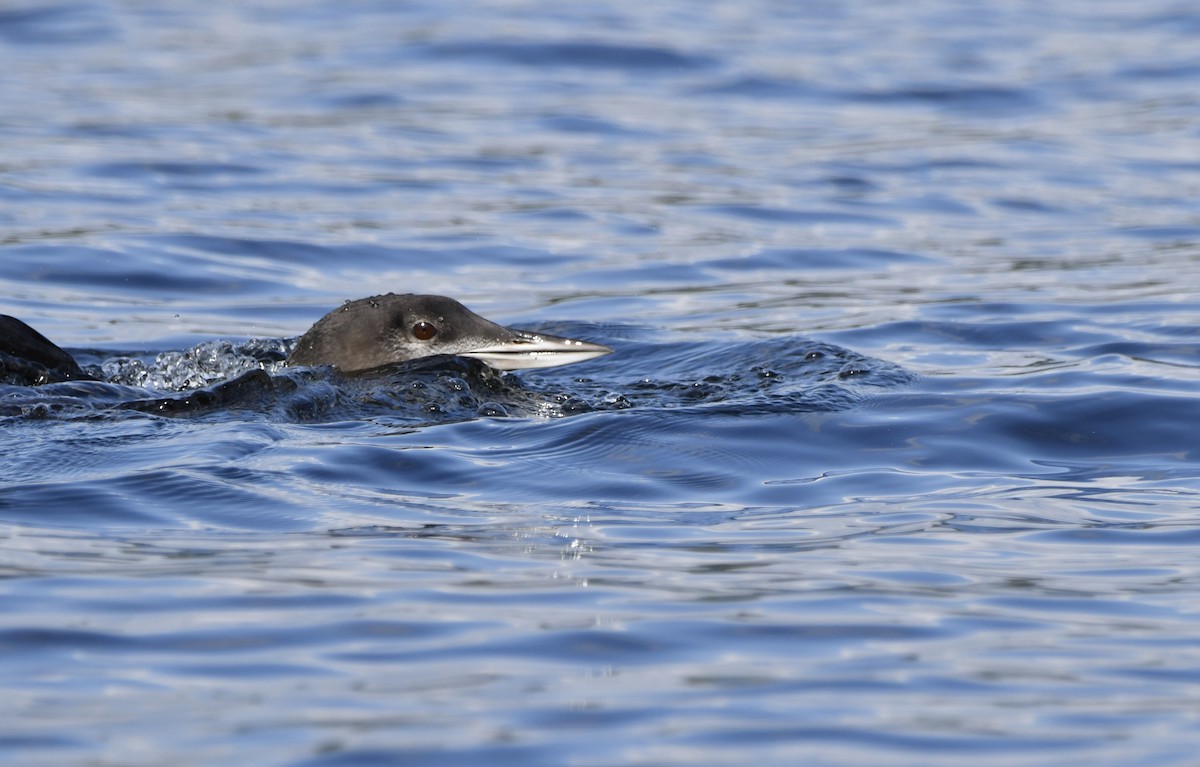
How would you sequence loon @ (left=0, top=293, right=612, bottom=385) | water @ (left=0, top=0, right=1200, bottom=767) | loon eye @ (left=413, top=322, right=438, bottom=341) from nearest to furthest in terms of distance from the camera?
water @ (left=0, top=0, right=1200, bottom=767) < loon @ (left=0, top=293, right=612, bottom=385) < loon eye @ (left=413, top=322, right=438, bottom=341)

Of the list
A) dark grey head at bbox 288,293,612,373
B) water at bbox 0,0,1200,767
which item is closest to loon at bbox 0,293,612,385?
dark grey head at bbox 288,293,612,373

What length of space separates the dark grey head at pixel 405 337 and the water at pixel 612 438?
192 millimetres

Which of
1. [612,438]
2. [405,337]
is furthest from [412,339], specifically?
[612,438]

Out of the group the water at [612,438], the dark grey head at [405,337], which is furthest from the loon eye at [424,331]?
the water at [612,438]

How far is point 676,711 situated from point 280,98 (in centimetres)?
1485

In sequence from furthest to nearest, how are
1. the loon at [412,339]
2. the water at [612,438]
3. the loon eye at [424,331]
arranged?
1. the loon eye at [424,331]
2. the loon at [412,339]
3. the water at [612,438]

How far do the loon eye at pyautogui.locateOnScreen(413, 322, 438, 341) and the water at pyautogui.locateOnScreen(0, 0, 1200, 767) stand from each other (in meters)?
0.31

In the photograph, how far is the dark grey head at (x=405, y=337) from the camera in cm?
A: 880

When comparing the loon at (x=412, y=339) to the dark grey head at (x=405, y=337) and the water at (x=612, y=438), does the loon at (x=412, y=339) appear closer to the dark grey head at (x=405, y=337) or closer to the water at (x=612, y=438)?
the dark grey head at (x=405, y=337)

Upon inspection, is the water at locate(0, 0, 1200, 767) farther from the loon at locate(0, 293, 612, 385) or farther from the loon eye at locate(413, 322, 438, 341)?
the loon eye at locate(413, 322, 438, 341)

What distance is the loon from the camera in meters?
8.75

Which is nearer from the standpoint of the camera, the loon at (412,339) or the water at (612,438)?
the water at (612,438)

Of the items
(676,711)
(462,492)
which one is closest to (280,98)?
(462,492)

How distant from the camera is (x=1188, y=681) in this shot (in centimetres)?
462
